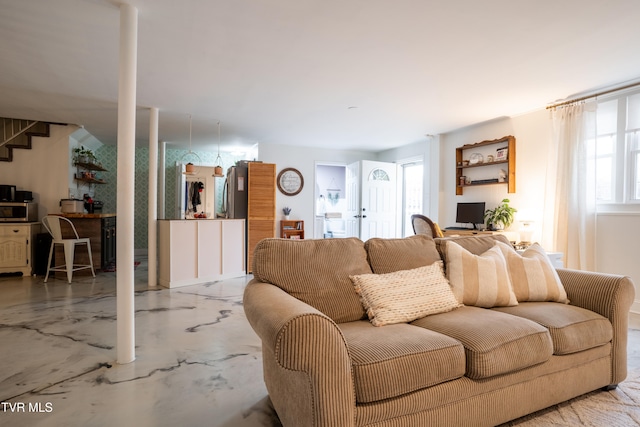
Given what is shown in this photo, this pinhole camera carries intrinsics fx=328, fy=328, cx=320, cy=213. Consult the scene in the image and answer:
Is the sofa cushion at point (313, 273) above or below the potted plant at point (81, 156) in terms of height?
below

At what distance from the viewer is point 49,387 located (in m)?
1.93

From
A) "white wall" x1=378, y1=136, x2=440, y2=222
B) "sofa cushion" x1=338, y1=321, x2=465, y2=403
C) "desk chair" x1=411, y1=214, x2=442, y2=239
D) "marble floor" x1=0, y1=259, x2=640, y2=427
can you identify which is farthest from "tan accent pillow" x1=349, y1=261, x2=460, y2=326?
"white wall" x1=378, y1=136, x2=440, y2=222

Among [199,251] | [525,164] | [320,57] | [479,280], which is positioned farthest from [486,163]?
[199,251]

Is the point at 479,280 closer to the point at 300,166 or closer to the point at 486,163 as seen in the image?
the point at 486,163

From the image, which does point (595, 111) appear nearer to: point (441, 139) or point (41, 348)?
point (441, 139)

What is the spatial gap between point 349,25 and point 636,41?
7.76 feet

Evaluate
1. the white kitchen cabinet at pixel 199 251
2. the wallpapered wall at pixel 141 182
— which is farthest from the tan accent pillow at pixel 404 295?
the wallpapered wall at pixel 141 182

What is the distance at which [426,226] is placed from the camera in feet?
13.7

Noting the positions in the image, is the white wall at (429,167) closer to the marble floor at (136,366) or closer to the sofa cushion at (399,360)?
the marble floor at (136,366)

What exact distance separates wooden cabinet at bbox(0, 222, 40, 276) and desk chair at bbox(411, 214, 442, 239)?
5.83 m

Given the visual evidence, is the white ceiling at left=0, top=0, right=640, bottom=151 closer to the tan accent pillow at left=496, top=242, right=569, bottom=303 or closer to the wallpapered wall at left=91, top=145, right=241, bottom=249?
the tan accent pillow at left=496, top=242, right=569, bottom=303

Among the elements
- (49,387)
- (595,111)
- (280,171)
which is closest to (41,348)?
(49,387)

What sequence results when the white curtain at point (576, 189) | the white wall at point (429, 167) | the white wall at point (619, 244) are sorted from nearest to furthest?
the white wall at point (619, 244), the white curtain at point (576, 189), the white wall at point (429, 167)

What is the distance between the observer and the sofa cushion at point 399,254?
2.00 metres
